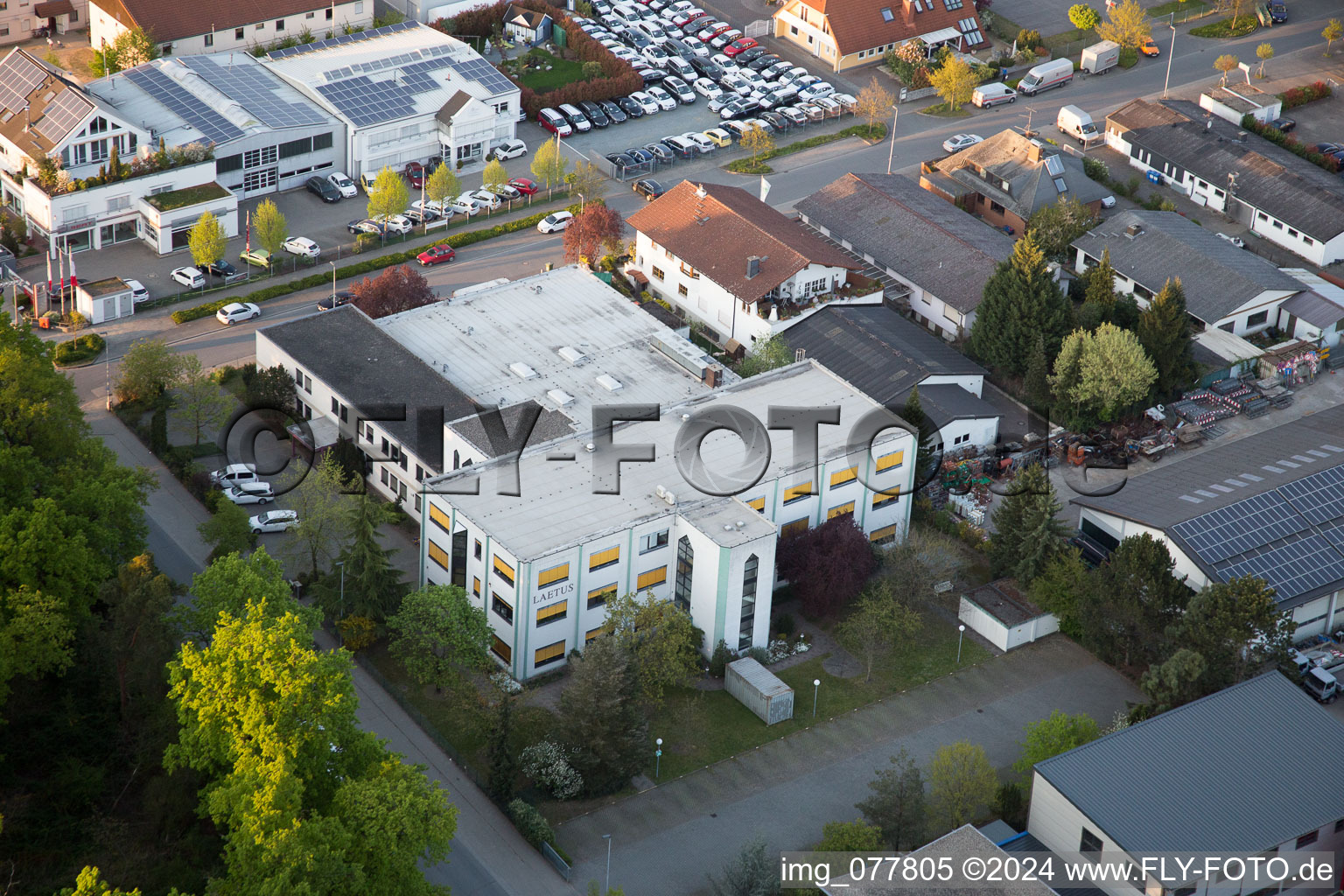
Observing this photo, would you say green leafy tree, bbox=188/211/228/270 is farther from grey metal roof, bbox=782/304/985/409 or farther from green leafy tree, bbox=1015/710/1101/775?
green leafy tree, bbox=1015/710/1101/775

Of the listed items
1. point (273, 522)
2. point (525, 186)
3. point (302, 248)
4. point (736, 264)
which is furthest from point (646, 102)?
point (273, 522)

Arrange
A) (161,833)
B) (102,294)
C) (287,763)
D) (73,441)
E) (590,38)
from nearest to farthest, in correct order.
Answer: (287,763) < (161,833) < (73,441) < (102,294) < (590,38)

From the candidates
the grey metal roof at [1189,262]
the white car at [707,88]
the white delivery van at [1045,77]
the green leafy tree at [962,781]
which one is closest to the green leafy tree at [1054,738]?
the green leafy tree at [962,781]

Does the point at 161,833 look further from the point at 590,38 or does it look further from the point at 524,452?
the point at 590,38

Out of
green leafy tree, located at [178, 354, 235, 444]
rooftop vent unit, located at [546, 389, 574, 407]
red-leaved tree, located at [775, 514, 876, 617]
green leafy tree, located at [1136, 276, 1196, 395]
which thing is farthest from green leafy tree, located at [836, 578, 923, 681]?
green leafy tree, located at [178, 354, 235, 444]

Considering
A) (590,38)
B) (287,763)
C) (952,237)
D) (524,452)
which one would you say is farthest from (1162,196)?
(287,763)
